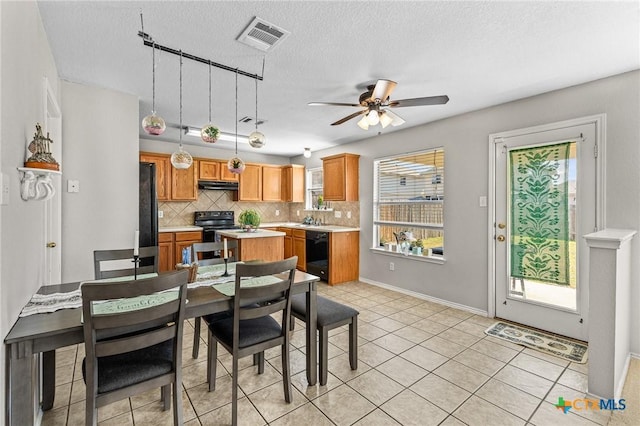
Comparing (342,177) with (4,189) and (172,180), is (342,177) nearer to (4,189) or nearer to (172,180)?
(172,180)

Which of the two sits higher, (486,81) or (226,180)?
(486,81)

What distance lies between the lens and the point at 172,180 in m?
5.26

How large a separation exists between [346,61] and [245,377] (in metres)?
2.69

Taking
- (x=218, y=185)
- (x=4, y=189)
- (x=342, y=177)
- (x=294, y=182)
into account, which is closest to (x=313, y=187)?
(x=294, y=182)

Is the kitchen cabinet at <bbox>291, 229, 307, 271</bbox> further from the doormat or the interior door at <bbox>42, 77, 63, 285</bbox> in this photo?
the interior door at <bbox>42, 77, 63, 285</bbox>

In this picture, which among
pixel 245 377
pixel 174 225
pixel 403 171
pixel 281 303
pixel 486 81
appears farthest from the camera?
pixel 174 225

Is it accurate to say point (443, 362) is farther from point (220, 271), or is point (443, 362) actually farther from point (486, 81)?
point (486, 81)

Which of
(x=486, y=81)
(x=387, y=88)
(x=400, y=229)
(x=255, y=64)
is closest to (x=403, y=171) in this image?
(x=400, y=229)

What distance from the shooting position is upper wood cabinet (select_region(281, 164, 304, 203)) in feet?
21.4

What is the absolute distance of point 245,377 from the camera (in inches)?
90.2

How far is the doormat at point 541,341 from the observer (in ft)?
8.73

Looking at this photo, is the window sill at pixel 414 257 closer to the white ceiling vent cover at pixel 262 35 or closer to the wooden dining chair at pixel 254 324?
the wooden dining chair at pixel 254 324

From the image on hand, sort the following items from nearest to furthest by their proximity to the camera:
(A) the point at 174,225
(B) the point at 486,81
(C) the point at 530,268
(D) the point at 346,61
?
1. (D) the point at 346,61
2. (B) the point at 486,81
3. (C) the point at 530,268
4. (A) the point at 174,225

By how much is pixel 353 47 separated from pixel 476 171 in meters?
2.32
